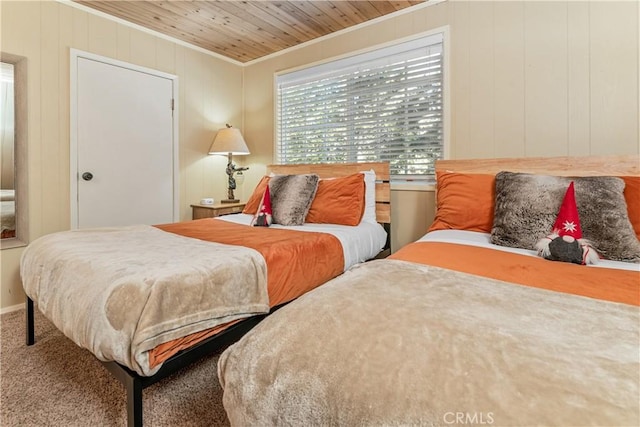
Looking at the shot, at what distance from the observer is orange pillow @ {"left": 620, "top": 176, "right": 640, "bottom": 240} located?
1534 mm

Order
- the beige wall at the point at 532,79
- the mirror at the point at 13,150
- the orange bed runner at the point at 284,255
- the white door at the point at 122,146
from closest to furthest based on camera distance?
the orange bed runner at the point at 284,255 → the beige wall at the point at 532,79 → the mirror at the point at 13,150 → the white door at the point at 122,146

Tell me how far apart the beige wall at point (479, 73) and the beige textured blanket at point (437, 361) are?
68.7 inches

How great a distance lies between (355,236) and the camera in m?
2.24

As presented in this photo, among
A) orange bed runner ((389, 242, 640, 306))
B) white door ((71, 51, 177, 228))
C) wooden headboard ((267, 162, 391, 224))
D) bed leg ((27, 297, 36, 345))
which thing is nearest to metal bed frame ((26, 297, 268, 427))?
orange bed runner ((389, 242, 640, 306))

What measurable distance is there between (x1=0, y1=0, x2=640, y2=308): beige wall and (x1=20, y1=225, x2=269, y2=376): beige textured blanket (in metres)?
1.34

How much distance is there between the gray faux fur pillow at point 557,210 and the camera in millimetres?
1438

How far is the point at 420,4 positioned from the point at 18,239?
3846 mm

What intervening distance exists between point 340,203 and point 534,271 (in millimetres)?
1478

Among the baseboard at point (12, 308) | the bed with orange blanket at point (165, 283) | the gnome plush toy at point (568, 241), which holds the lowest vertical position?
the baseboard at point (12, 308)

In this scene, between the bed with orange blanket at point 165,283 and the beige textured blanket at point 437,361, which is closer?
the beige textured blanket at point 437,361

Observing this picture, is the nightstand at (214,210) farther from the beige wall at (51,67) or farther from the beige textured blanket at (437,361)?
the beige textured blanket at (437,361)

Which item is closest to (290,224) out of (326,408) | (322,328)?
(322,328)

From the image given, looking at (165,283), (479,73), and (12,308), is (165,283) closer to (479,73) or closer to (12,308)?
(12,308)

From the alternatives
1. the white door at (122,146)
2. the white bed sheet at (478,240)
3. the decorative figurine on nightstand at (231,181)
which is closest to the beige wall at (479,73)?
the white door at (122,146)
